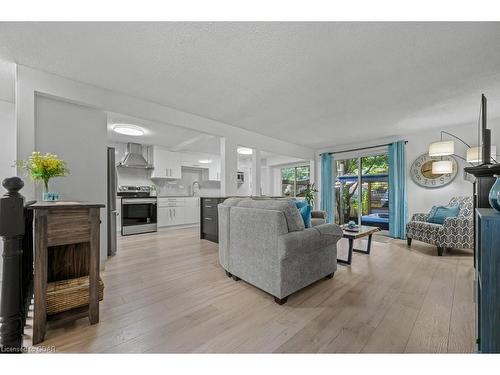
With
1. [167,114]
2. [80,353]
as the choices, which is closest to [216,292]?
[80,353]

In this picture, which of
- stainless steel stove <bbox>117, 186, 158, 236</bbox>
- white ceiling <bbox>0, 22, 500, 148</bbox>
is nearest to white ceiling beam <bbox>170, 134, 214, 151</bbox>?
white ceiling <bbox>0, 22, 500, 148</bbox>

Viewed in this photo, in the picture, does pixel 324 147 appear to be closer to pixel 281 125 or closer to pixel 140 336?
pixel 281 125

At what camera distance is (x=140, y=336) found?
4.58 feet

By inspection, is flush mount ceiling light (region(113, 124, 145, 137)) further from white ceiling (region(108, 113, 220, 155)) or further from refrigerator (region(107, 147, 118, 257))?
refrigerator (region(107, 147, 118, 257))

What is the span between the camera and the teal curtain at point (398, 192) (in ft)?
14.9

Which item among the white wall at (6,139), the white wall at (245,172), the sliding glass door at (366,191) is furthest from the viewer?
the white wall at (245,172)

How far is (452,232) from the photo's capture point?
313cm

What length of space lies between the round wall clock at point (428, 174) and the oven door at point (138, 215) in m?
6.27

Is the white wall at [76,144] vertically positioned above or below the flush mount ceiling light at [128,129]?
below

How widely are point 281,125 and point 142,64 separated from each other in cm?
268

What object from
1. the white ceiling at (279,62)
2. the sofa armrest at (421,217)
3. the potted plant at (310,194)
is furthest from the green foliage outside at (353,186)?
the white ceiling at (279,62)

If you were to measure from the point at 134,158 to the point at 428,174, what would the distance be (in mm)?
6929

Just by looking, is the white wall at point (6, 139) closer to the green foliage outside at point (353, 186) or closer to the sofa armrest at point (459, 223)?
the sofa armrest at point (459, 223)
